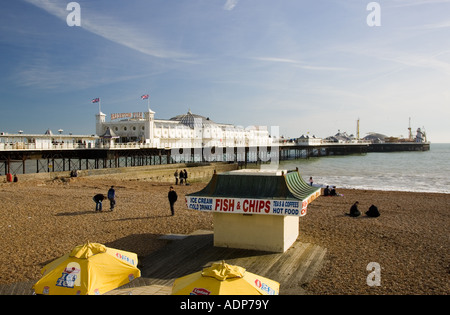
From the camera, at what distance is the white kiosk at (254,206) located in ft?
29.3

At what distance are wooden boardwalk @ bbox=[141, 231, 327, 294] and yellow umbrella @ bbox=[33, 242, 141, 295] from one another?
1325 mm

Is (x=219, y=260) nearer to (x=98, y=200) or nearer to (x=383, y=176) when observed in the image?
(x=98, y=200)

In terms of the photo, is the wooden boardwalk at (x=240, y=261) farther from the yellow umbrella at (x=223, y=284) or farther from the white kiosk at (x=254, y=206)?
the yellow umbrella at (x=223, y=284)

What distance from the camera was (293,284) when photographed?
740cm

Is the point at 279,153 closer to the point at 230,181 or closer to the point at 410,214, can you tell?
the point at 410,214

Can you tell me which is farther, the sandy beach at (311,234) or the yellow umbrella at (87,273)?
the sandy beach at (311,234)

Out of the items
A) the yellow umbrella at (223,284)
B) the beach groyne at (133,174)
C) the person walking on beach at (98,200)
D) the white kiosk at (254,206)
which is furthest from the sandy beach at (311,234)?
the beach groyne at (133,174)

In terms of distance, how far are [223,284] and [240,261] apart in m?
3.86

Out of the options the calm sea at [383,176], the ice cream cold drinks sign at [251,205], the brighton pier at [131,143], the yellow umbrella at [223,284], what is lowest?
the calm sea at [383,176]

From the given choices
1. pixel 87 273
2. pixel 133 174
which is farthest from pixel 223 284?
pixel 133 174

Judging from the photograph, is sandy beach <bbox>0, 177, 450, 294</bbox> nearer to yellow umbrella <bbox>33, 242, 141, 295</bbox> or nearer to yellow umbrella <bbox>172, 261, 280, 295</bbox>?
yellow umbrella <bbox>33, 242, 141, 295</bbox>

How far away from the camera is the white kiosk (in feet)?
29.3

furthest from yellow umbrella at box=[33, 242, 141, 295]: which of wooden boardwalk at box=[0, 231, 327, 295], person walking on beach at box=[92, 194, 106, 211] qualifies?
person walking on beach at box=[92, 194, 106, 211]
